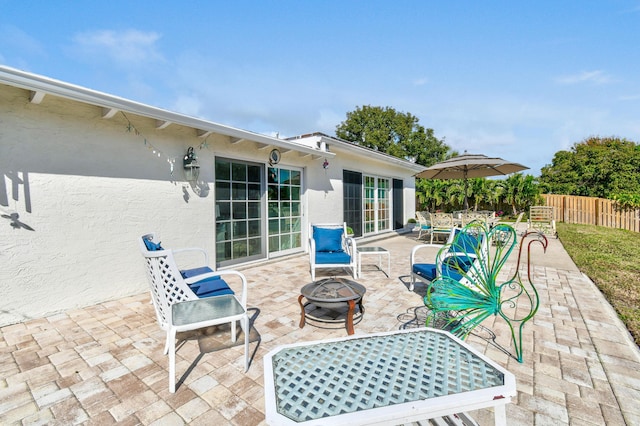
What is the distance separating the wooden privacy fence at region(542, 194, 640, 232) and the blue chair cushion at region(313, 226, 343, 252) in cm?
1690

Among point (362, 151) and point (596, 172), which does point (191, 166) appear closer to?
point (362, 151)


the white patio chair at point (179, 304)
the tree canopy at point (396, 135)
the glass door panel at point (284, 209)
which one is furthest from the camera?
the tree canopy at point (396, 135)

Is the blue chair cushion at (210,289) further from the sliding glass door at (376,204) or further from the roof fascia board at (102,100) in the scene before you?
the sliding glass door at (376,204)

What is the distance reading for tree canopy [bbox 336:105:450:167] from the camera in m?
28.7

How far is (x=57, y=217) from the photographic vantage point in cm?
357

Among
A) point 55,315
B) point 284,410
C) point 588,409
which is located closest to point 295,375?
point 284,410

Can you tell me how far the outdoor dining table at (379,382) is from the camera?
107cm

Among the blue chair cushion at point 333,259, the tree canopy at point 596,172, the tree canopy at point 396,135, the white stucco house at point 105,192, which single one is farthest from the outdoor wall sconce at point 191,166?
the tree canopy at point 396,135

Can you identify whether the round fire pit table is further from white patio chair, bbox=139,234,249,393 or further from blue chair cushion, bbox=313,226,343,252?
blue chair cushion, bbox=313,226,343,252

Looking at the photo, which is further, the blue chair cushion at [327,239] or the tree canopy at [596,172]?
the tree canopy at [596,172]

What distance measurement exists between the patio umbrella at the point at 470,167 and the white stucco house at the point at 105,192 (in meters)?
4.42

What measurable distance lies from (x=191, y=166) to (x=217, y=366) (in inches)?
136

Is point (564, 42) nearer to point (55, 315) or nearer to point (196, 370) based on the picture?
point (196, 370)

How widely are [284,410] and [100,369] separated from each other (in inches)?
85.7
